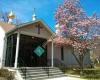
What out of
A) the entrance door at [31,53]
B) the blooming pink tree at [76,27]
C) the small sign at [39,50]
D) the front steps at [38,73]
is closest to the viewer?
the front steps at [38,73]

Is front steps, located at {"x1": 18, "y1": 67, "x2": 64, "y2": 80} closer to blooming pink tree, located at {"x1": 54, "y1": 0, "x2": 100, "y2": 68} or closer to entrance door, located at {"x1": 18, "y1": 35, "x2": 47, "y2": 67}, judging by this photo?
blooming pink tree, located at {"x1": 54, "y1": 0, "x2": 100, "y2": 68}

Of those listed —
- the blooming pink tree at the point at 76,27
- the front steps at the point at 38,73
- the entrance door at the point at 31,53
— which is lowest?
the front steps at the point at 38,73

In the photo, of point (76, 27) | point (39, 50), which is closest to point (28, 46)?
point (39, 50)

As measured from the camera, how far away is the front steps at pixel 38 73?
630 inches

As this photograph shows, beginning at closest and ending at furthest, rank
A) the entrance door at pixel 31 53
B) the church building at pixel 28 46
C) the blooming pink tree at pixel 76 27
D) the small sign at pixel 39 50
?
the church building at pixel 28 46 < the blooming pink tree at pixel 76 27 < the small sign at pixel 39 50 < the entrance door at pixel 31 53

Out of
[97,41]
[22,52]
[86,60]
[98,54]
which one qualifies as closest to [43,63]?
[22,52]

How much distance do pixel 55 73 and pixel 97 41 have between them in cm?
631

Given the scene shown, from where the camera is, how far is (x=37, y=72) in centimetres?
1734

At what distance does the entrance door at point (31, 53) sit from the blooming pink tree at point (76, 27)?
2.73 meters

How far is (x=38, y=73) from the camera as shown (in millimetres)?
17250

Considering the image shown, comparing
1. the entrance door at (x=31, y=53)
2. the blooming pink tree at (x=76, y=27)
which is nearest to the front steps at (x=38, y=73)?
the blooming pink tree at (x=76, y=27)

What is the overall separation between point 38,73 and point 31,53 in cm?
584

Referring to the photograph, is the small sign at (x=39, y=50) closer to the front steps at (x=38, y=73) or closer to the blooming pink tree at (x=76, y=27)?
the blooming pink tree at (x=76, y=27)

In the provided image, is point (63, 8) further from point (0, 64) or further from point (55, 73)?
point (0, 64)
